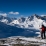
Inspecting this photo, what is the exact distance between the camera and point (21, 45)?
1273 inches

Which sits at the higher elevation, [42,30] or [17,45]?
[42,30]

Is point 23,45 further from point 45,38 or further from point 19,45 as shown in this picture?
point 45,38

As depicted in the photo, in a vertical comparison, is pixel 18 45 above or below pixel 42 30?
below

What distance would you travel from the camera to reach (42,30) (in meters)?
40.7

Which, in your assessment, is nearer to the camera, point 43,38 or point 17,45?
point 17,45

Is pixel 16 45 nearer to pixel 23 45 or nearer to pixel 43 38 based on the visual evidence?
pixel 23 45

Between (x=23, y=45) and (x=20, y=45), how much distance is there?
72 cm

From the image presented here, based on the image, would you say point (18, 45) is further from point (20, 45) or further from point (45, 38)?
point (45, 38)

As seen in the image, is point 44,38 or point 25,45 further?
point 44,38

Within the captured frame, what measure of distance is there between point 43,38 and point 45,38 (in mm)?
567

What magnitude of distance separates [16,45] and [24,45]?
1.64 m

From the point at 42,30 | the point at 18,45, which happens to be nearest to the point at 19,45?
the point at 18,45

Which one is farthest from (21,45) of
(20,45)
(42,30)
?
(42,30)

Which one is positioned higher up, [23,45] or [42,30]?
[42,30]
